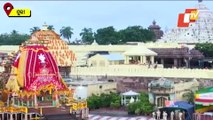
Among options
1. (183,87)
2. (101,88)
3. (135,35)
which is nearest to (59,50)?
(101,88)

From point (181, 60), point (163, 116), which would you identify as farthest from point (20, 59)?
point (181, 60)

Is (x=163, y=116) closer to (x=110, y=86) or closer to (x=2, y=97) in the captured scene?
(x=2, y=97)

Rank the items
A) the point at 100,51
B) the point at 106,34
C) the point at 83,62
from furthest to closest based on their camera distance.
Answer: the point at 106,34
the point at 100,51
the point at 83,62

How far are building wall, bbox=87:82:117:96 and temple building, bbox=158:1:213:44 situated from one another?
2768 cm

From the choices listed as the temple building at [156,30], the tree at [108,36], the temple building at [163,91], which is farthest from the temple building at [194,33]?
the temple building at [163,91]

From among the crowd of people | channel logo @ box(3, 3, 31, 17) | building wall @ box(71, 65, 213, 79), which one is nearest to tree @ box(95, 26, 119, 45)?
building wall @ box(71, 65, 213, 79)

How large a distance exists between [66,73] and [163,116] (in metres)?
10.5

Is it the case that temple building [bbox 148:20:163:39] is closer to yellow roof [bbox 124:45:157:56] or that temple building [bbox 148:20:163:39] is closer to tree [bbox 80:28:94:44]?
tree [bbox 80:28:94:44]

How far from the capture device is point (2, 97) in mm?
26938

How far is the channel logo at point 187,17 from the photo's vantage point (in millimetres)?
71062

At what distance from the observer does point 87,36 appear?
86.9 metres

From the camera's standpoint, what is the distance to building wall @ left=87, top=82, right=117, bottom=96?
38.5 metres

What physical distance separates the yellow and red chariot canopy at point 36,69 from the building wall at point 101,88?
12.0 meters

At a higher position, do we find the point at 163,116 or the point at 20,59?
the point at 20,59
